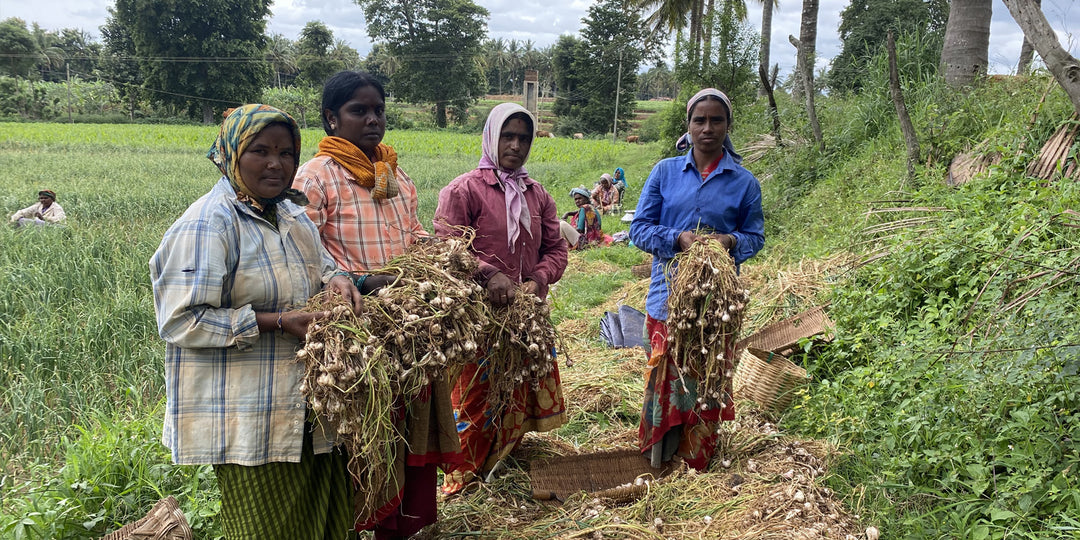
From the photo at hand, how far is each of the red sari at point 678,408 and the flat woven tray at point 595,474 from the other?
0.49 ft

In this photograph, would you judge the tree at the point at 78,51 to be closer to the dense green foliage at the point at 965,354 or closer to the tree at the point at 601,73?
the tree at the point at 601,73

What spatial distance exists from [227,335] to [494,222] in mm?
1367

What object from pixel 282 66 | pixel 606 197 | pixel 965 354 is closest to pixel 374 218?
pixel 965 354

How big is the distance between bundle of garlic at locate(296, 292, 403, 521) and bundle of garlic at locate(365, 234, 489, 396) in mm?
67

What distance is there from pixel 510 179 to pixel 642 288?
396 cm

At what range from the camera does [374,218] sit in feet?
7.63

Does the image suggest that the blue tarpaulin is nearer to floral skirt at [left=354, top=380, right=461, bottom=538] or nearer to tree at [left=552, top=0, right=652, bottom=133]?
floral skirt at [left=354, top=380, right=461, bottom=538]

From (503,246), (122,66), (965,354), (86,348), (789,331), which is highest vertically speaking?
(122,66)

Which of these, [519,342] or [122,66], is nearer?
[519,342]

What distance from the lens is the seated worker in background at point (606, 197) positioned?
12.5 metres

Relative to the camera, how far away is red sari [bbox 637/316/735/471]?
9.31 feet

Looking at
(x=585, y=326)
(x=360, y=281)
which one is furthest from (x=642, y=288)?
(x=360, y=281)

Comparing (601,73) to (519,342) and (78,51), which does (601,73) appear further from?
(78,51)

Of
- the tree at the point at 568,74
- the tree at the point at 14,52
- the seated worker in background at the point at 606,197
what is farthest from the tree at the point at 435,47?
the seated worker in background at the point at 606,197
